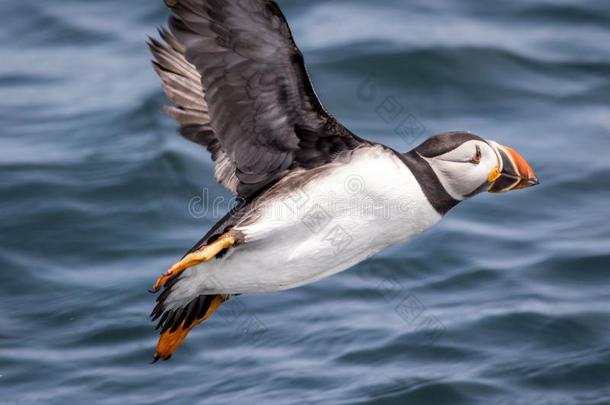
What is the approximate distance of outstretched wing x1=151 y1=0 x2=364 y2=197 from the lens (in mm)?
5965

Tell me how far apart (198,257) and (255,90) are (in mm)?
864

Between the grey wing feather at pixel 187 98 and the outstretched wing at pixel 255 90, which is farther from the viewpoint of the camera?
the grey wing feather at pixel 187 98

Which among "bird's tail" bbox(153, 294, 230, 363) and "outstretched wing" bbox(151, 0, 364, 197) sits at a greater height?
"outstretched wing" bbox(151, 0, 364, 197)

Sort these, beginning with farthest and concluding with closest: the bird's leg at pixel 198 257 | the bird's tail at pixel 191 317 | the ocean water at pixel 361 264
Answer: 1. the ocean water at pixel 361 264
2. the bird's tail at pixel 191 317
3. the bird's leg at pixel 198 257

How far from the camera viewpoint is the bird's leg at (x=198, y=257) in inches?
245

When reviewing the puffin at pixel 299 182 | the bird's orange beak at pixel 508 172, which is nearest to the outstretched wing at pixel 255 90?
the puffin at pixel 299 182

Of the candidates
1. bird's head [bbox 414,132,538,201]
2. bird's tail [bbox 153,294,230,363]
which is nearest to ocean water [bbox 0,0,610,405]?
bird's tail [bbox 153,294,230,363]

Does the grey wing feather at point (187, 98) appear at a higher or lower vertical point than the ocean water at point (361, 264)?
higher

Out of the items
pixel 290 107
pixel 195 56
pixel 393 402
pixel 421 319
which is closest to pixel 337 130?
pixel 290 107

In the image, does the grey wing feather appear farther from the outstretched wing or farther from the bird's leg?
the bird's leg

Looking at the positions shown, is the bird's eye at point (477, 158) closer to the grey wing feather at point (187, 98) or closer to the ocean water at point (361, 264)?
the grey wing feather at point (187, 98)

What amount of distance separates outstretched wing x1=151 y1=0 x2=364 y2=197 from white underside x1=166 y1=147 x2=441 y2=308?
0.61 ft

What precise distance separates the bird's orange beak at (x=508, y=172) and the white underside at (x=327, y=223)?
1.32 feet

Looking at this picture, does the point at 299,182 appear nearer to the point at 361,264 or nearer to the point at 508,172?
the point at 508,172
